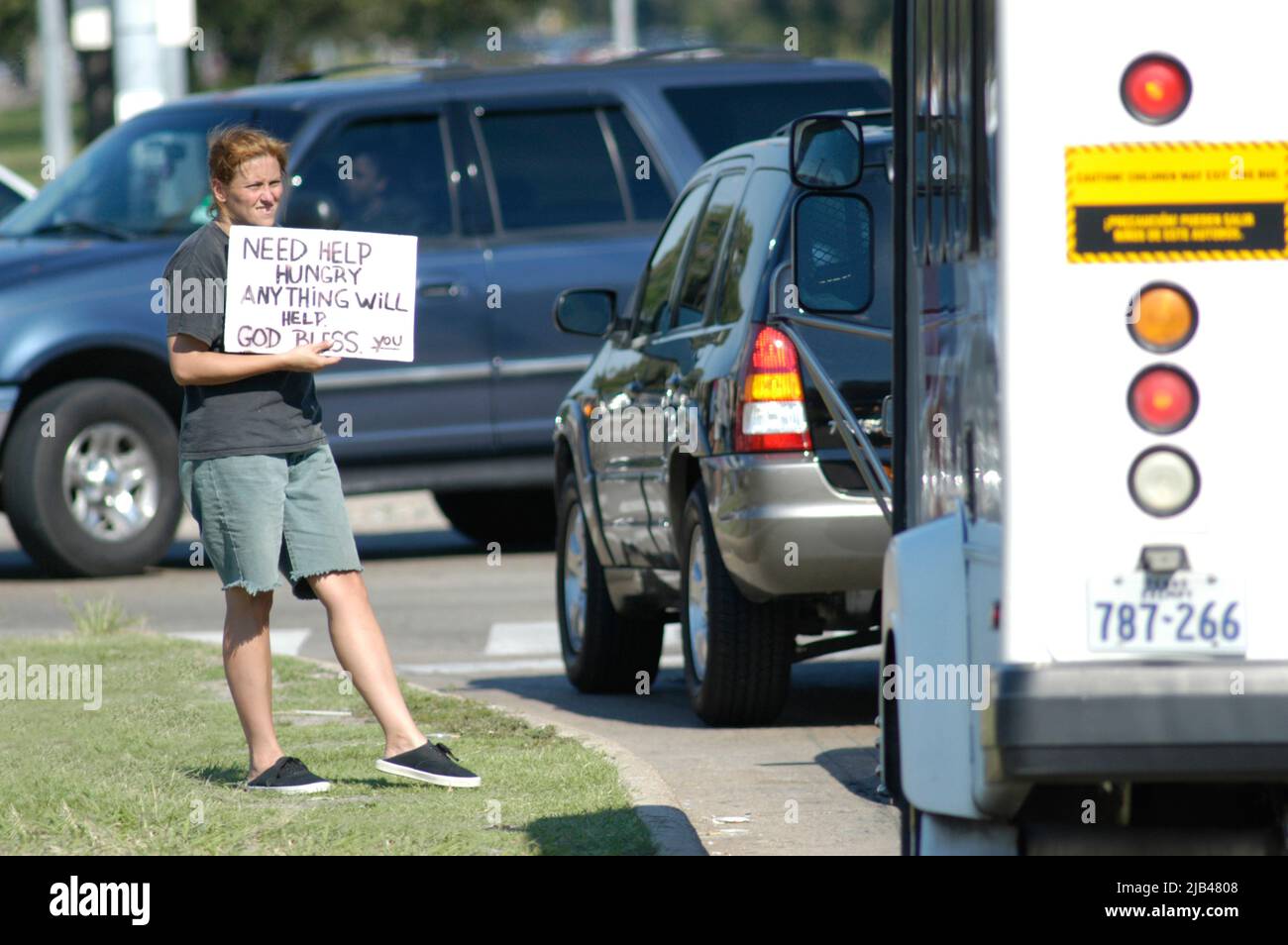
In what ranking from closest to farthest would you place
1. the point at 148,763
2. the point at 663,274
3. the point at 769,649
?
the point at 148,763 → the point at 769,649 → the point at 663,274

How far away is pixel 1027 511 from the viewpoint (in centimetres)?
409

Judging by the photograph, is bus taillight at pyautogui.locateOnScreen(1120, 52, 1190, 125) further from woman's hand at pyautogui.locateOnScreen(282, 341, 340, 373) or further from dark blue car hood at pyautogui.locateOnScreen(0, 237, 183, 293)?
dark blue car hood at pyautogui.locateOnScreen(0, 237, 183, 293)

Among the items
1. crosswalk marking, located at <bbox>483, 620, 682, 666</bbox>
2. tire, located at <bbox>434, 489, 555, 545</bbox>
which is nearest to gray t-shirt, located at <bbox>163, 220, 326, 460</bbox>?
crosswalk marking, located at <bbox>483, 620, 682, 666</bbox>

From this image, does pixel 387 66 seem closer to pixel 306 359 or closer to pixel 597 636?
pixel 597 636

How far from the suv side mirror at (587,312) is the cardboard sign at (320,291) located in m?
2.47

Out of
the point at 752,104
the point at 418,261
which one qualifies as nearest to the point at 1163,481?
the point at 418,261

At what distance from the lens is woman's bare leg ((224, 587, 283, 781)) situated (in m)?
6.46

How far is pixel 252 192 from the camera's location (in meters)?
6.45

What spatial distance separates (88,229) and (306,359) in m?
6.58
